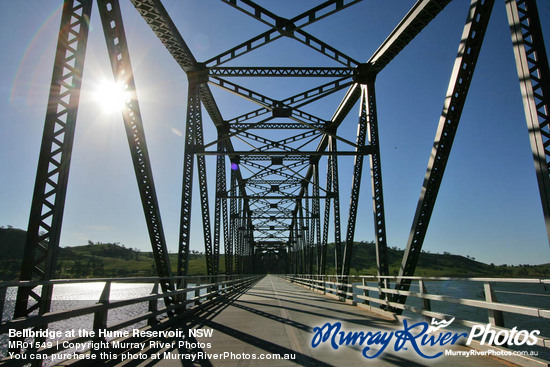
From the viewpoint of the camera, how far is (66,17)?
5992mm

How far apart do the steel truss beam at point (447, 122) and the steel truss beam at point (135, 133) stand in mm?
6162

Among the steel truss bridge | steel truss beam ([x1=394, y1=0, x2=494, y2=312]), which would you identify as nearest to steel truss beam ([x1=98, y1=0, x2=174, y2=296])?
the steel truss bridge

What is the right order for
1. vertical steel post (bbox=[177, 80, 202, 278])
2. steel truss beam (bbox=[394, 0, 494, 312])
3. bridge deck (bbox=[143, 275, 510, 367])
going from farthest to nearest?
vertical steel post (bbox=[177, 80, 202, 278]), steel truss beam (bbox=[394, 0, 494, 312]), bridge deck (bbox=[143, 275, 510, 367])

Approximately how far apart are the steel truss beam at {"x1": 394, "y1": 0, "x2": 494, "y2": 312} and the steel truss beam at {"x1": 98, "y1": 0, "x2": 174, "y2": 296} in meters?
6.16

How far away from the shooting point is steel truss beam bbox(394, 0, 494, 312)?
7.05m

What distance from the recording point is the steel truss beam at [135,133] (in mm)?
7746

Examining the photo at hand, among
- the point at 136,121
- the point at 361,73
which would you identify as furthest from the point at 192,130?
the point at 361,73

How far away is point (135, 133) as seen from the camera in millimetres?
8398

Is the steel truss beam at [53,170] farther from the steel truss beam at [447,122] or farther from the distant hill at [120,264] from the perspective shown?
the distant hill at [120,264]

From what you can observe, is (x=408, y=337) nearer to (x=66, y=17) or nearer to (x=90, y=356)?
(x=90, y=356)

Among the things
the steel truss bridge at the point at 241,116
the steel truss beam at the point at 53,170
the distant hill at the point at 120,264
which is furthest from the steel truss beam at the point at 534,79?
the distant hill at the point at 120,264

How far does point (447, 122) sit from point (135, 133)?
7395 millimetres

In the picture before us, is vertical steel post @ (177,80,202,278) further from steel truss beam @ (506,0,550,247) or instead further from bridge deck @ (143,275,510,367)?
steel truss beam @ (506,0,550,247)

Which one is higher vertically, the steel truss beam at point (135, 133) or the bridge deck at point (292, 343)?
the steel truss beam at point (135, 133)
